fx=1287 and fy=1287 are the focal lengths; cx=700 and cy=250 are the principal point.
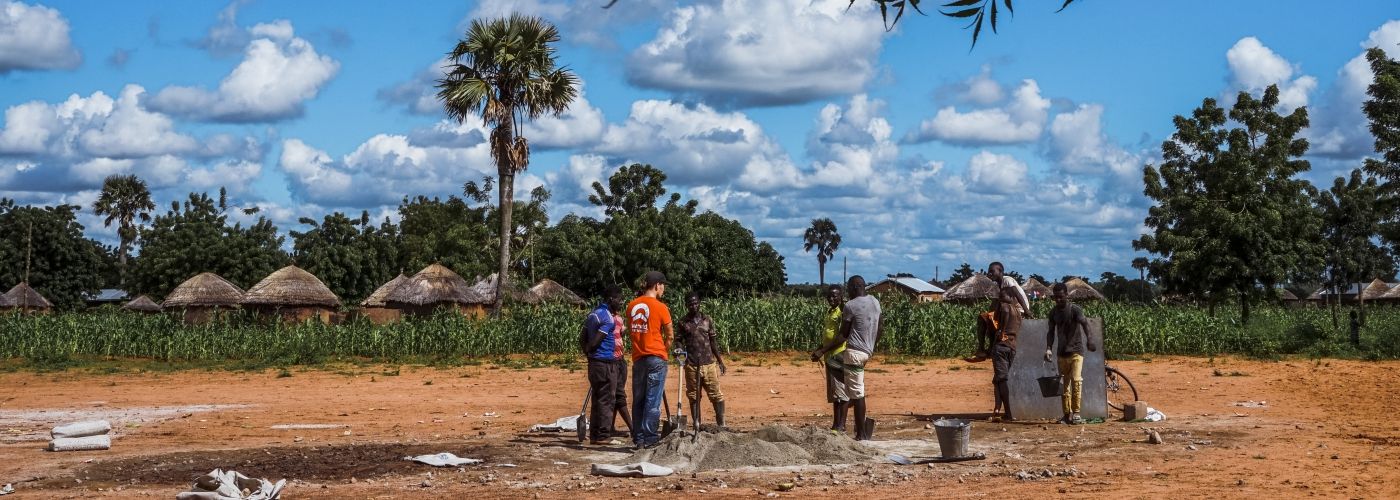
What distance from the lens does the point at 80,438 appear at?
40.9 ft

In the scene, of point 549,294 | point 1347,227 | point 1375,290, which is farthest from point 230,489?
point 1375,290

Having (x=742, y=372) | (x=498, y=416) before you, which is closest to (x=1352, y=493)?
(x=498, y=416)

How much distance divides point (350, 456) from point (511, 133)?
22.7 m

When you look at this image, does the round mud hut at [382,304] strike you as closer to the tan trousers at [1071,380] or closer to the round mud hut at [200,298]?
the round mud hut at [200,298]

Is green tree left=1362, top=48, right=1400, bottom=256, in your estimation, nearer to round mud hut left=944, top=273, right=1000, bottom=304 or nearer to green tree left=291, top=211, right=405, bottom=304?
round mud hut left=944, top=273, right=1000, bottom=304

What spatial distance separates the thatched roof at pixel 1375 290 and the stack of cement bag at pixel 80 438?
77.9m

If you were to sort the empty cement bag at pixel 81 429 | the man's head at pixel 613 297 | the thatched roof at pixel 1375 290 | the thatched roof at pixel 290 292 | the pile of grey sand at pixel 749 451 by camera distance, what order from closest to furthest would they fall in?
1. the pile of grey sand at pixel 749 451
2. the man's head at pixel 613 297
3. the empty cement bag at pixel 81 429
4. the thatched roof at pixel 290 292
5. the thatched roof at pixel 1375 290

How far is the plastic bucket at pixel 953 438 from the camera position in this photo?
35.5 feet

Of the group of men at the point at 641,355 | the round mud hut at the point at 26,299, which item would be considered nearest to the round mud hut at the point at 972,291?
the round mud hut at the point at 26,299

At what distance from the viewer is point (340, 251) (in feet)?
194

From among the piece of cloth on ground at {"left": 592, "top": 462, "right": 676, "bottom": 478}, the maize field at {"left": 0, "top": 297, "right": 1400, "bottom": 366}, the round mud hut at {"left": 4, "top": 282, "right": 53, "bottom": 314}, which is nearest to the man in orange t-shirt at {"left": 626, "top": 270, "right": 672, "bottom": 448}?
the piece of cloth on ground at {"left": 592, "top": 462, "right": 676, "bottom": 478}

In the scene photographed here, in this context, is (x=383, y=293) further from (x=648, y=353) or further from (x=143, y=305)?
(x=648, y=353)

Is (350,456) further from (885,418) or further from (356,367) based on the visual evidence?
(356,367)

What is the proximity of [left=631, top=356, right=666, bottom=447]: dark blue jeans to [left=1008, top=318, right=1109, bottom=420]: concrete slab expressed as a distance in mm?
4599
